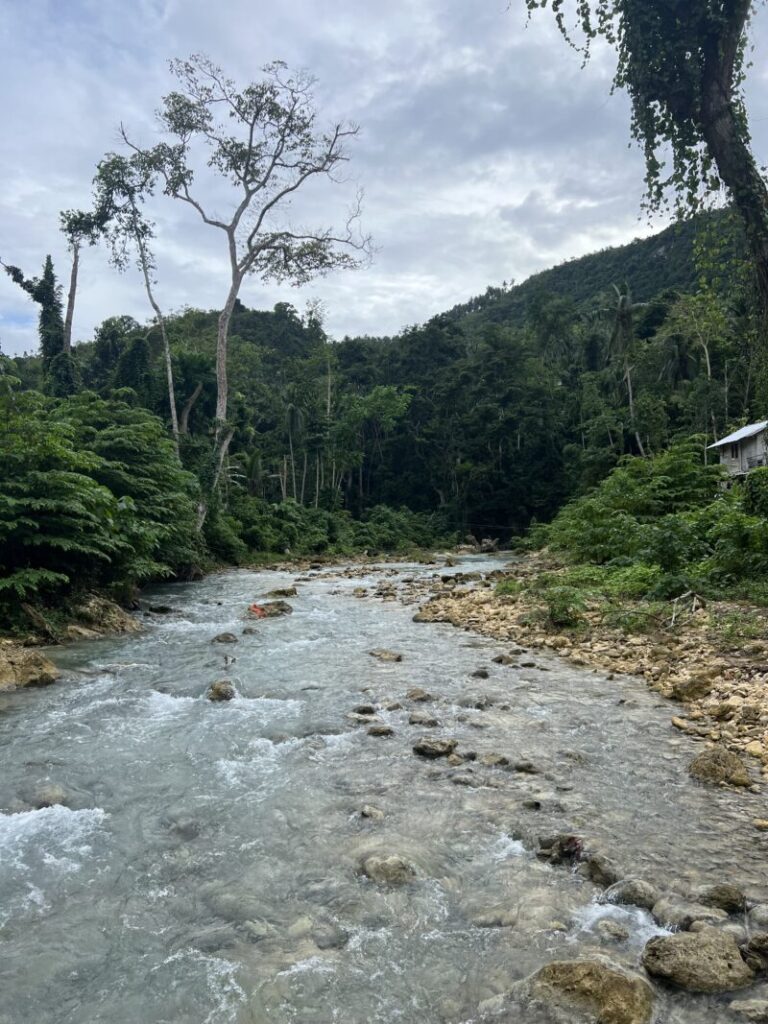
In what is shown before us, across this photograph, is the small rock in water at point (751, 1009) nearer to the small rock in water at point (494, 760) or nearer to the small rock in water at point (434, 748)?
the small rock in water at point (494, 760)

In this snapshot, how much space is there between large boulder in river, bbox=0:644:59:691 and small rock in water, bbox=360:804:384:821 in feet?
16.6

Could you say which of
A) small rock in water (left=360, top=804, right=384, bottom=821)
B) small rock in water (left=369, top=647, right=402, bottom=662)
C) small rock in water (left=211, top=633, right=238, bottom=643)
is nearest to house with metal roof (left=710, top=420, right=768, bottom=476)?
small rock in water (left=369, top=647, right=402, bottom=662)

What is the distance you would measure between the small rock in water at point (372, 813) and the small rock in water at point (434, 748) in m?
1.06

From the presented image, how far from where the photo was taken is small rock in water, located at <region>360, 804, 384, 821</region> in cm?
457

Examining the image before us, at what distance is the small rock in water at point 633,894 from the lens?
3471 mm

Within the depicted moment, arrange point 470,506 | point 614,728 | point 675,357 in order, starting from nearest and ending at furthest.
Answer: point 614,728
point 675,357
point 470,506

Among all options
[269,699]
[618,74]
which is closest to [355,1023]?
[269,699]

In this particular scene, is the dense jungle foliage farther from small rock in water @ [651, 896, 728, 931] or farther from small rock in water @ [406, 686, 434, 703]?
small rock in water @ [406, 686, 434, 703]

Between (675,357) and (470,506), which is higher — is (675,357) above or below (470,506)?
above

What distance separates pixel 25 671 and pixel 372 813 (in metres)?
5.39

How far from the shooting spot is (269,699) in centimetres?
739

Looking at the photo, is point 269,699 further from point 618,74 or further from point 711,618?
point 618,74

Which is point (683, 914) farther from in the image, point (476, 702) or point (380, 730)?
point (476, 702)

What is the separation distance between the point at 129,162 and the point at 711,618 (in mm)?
27906
